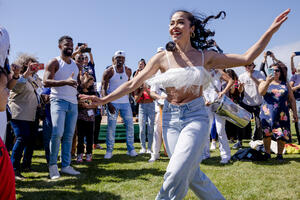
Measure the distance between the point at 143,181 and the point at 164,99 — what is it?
184 cm

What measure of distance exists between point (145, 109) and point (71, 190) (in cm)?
371

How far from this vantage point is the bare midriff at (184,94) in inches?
111

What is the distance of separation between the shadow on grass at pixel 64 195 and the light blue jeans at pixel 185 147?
1432mm

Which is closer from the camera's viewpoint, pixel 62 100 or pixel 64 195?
pixel 64 195

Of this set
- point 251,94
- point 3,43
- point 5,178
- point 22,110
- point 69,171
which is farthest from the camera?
point 251,94

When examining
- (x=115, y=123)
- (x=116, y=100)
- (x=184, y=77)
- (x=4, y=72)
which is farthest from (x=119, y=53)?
(x=4, y=72)

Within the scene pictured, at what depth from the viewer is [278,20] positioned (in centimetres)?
288

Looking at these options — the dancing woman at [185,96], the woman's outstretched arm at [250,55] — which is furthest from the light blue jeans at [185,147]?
the woman's outstretched arm at [250,55]

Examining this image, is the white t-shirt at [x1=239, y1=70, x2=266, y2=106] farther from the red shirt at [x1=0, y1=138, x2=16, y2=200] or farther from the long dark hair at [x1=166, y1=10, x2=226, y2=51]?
the red shirt at [x1=0, y1=138, x2=16, y2=200]

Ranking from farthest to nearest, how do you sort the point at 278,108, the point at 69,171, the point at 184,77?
the point at 278,108
the point at 69,171
the point at 184,77

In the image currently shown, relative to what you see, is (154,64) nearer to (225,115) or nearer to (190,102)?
(190,102)

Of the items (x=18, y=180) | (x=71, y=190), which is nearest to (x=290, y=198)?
(x=71, y=190)

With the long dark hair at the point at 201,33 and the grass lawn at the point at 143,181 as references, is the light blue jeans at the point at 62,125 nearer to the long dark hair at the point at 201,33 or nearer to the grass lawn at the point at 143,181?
the grass lawn at the point at 143,181

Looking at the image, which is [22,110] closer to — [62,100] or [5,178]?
[62,100]
